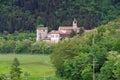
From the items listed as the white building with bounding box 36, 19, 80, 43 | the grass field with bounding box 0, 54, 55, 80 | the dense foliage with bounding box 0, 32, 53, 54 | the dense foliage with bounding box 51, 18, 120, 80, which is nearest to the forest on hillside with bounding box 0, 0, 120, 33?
the white building with bounding box 36, 19, 80, 43

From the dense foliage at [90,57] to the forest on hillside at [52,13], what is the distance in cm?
5488

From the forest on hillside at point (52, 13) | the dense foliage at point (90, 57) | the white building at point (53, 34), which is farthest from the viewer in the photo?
the forest on hillside at point (52, 13)

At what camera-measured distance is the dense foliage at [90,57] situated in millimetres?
45281

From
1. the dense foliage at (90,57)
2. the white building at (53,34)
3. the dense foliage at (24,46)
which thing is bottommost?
the dense foliage at (24,46)

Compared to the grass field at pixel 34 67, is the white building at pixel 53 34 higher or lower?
higher

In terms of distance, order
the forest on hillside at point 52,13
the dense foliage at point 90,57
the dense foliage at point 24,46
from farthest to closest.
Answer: the forest on hillside at point 52,13 → the dense foliage at point 24,46 → the dense foliage at point 90,57

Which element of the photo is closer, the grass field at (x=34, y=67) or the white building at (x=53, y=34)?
the grass field at (x=34, y=67)

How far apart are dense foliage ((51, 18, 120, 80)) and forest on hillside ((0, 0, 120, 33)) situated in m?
54.9

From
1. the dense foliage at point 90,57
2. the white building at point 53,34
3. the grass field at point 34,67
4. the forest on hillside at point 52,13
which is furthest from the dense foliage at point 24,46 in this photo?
the dense foliage at point 90,57

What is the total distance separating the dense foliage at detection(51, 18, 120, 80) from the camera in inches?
1783

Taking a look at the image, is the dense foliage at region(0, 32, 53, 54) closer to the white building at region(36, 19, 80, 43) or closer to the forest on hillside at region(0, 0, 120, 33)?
the white building at region(36, 19, 80, 43)

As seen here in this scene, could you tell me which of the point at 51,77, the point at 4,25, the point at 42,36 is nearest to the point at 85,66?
the point at 51,77

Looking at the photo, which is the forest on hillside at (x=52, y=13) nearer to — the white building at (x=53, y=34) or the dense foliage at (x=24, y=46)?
the white building at (x=53, y=34)

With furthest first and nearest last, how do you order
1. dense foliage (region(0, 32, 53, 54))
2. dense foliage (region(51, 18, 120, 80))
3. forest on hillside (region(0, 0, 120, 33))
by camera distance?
forest on hillside (region(0, 0, 120, 33)) < dense foliage (region(0, 32, 53, 54)) < dense foliage (region(51, 18, 120, 80))
